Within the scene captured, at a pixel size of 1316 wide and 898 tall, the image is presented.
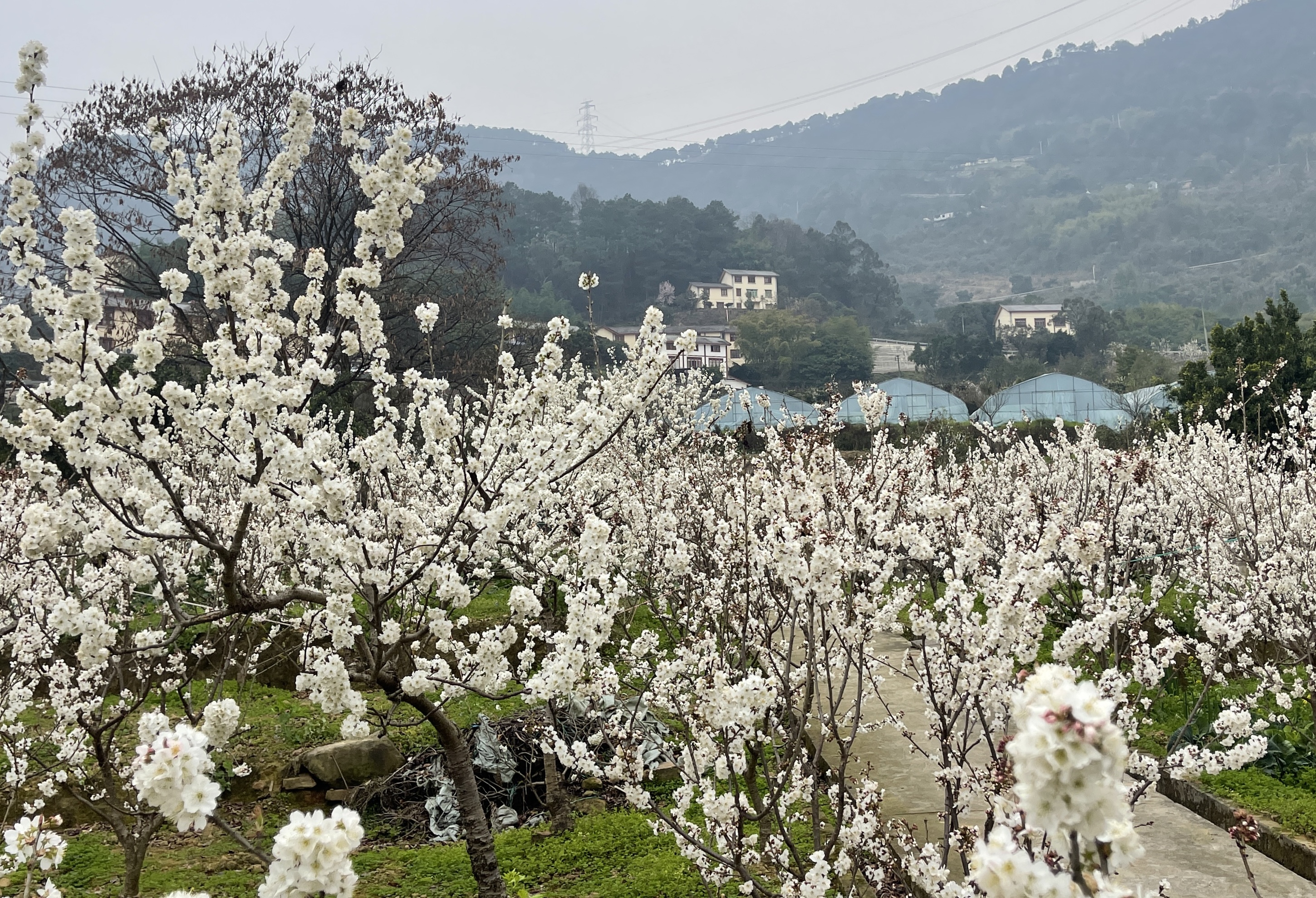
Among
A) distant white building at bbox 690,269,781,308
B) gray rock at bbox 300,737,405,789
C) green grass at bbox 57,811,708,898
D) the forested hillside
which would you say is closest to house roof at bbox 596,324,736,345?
distant white building at bbox 690,269,781,308

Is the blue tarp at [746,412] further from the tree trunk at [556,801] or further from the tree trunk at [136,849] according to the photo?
the tree trunk at [136,849]

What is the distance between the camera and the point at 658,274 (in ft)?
271

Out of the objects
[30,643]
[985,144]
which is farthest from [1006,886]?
[985,144]

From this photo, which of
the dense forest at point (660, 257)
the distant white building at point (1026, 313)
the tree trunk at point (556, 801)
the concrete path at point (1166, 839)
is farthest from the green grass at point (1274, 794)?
the distant white building at point (1026, 313)

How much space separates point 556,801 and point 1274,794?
4562mm

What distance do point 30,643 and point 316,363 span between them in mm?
3726

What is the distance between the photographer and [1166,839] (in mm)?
5109

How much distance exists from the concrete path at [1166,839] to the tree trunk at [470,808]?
2.02 meters

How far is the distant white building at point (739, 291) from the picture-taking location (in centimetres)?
8206

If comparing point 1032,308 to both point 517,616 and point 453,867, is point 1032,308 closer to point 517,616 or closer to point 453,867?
point 453,867

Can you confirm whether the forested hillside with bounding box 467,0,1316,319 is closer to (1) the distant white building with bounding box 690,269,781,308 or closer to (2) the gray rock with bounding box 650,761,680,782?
(1) the distant white building with bounding box 690,269,781,308

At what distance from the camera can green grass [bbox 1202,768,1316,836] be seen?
5191 mm

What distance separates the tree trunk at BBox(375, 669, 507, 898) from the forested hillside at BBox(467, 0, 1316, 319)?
103 m

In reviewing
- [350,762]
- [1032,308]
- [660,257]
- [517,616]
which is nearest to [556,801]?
[350,762]
